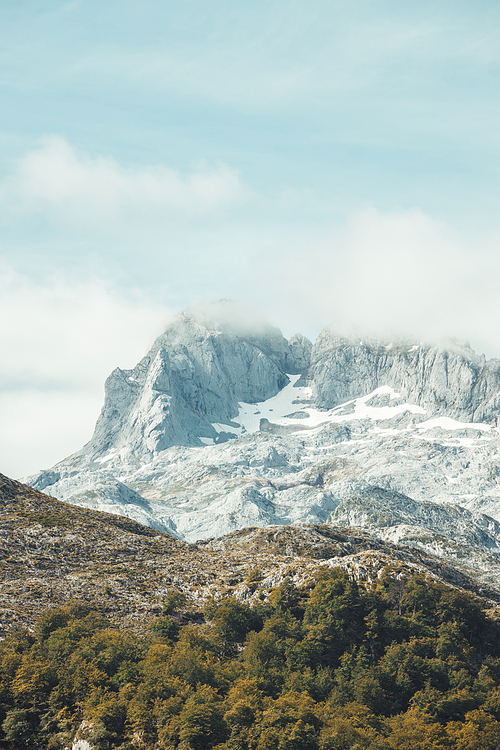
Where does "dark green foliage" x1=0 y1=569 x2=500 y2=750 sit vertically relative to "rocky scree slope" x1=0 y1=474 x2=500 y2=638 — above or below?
below

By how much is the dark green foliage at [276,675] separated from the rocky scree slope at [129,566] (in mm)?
5036

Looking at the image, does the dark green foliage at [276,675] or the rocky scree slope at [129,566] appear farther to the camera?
the rocky scree slope at [129,566]

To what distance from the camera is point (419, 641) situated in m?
108

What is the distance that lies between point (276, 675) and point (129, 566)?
4899 cm

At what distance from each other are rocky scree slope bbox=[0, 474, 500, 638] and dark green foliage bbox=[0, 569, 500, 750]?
198 inches

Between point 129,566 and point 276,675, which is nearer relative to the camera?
point 276,675

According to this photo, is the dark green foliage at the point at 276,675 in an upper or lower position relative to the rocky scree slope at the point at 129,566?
lower

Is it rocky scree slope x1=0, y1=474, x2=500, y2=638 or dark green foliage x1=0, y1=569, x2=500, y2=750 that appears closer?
dark green foliage x1=0, y1=569, x2=500, y2=750

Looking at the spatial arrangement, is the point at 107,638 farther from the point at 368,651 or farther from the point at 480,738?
the point at 480,738

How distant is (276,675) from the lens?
96.6m

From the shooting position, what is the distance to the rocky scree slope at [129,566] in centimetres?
11412

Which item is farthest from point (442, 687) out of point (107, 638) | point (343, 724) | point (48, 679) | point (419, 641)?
point (48, 679)

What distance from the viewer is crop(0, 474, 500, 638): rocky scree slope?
114 meters

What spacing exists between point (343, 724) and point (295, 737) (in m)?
6.83
